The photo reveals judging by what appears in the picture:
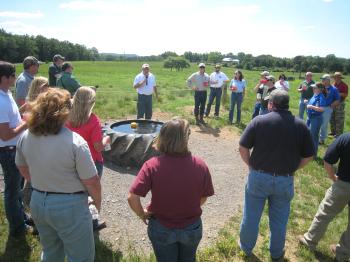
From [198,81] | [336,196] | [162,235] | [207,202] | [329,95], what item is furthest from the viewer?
[198,81]

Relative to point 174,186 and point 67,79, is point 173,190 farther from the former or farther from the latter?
point 67,79

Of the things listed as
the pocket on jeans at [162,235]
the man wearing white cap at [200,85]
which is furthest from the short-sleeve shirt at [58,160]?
the man wearing white cap at [200,85]

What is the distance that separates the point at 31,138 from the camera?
8.89 feet

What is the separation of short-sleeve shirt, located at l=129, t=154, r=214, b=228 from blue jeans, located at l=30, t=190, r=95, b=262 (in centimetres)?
51

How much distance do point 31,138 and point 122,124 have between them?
5.91 meters

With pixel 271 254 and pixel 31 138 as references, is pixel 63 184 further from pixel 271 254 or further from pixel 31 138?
pixel 271 254

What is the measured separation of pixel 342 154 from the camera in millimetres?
3881

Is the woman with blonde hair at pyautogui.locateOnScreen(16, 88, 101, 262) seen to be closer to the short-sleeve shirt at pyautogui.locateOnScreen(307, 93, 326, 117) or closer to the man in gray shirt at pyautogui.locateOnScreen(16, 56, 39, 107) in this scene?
the man in gray shirt at pyautogui.locateOnScreen(16, 56, 39, 107)

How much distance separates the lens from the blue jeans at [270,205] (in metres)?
3.78

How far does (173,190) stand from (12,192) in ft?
8.42

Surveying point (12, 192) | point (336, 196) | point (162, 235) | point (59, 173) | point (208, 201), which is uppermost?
point (59, 173)

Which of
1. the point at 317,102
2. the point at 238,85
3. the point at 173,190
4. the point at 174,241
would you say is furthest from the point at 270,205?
the point at 238,85

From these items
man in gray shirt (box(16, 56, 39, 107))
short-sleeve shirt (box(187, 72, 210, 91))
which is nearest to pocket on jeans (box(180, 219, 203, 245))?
man in gray shirt (box(16, 56, 39, 107))

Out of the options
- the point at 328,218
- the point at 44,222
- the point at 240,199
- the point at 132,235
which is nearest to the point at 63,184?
the point at 44,222
